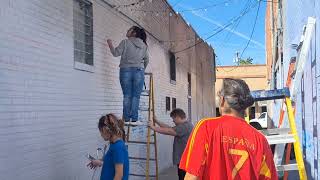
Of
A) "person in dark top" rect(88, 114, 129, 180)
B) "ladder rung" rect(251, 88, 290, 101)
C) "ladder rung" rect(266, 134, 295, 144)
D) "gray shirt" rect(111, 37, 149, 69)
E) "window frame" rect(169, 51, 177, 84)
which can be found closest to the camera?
"person in dark top" rect(88, 114, 129, 180)

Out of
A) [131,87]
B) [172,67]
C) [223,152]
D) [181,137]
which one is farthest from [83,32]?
[172,67]

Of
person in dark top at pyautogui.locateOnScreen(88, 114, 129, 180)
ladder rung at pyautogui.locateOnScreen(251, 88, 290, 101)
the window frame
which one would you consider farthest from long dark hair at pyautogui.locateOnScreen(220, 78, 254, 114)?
the window frame

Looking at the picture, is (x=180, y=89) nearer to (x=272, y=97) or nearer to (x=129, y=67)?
(x=129, y=67)

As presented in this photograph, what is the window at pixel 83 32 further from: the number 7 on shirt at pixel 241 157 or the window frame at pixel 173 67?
the window frame at pixel 173 67

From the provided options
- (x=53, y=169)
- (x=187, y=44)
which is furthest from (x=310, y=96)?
(x=187, y=44)

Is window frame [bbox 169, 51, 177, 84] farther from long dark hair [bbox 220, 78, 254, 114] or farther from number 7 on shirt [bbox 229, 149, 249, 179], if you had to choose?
number 7 on shirt [bbox 229, 149, 249, 179]

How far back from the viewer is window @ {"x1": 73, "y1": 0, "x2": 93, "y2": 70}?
7949mm

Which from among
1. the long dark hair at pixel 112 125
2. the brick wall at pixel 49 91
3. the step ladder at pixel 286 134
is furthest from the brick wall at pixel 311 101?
the brick wall at pixel 49 91

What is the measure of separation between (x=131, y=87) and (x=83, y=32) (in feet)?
3.93

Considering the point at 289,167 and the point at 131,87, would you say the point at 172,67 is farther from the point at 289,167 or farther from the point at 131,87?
the point at 289,167

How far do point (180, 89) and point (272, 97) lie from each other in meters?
12.9

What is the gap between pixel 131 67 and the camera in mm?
8625

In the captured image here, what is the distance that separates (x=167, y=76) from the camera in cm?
1614

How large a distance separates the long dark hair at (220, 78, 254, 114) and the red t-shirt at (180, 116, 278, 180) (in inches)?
3.8
